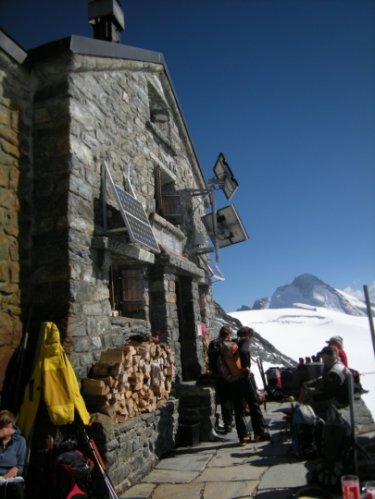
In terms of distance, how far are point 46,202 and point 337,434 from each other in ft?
13.9

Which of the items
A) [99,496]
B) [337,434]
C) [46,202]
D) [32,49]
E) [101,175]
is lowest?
[99,496]

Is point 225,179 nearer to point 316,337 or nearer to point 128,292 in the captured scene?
point 128,292

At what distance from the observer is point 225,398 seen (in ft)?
22.2

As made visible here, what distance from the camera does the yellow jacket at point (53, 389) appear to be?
154 inches

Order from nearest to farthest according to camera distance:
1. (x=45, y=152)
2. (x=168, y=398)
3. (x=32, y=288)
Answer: (x=32, y=288)
(x=45, y=152)
(x=168, y=398)

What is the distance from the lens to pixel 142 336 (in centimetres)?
612

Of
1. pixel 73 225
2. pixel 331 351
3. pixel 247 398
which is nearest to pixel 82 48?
pixel 73 225

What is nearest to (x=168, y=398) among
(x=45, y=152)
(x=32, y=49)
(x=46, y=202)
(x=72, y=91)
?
(x=46, y=202)

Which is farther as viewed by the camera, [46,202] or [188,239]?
[188,239]

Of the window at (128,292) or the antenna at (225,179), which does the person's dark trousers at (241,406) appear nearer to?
the window at (128,292)

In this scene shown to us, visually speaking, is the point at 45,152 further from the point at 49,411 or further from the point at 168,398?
the point at 168,398

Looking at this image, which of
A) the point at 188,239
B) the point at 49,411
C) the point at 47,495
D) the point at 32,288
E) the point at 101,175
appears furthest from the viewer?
the point at 188,239

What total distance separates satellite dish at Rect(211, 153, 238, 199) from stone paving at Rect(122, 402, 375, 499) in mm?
6503

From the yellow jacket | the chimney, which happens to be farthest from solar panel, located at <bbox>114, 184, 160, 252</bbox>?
the chimney
